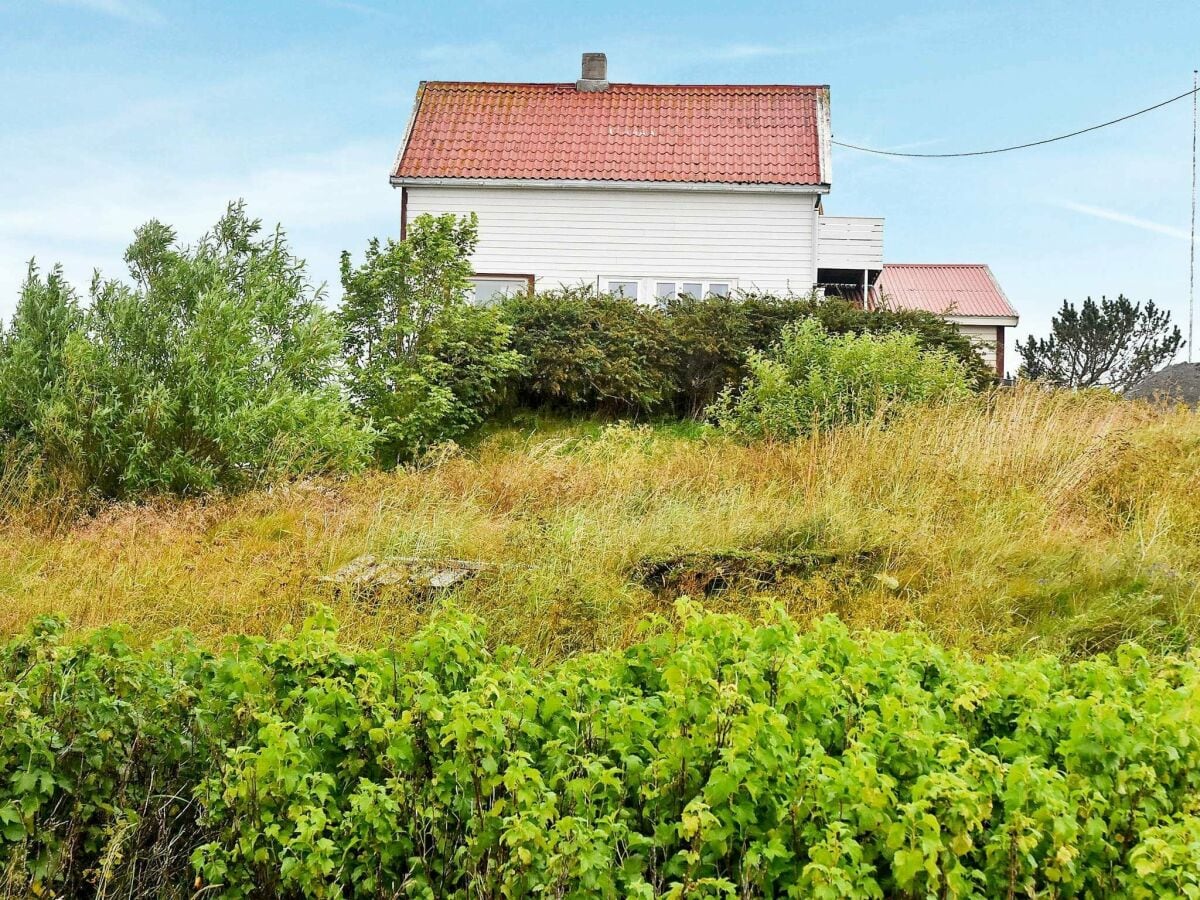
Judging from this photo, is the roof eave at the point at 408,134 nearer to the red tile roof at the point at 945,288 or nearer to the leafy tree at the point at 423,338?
the leafy tree at the point at 423,338

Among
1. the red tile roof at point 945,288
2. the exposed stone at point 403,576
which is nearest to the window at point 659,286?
the red tile roof at point 945,288

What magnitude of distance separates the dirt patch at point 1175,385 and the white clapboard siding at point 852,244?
23.9 ft

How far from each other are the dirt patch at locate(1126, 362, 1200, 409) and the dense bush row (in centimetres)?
240

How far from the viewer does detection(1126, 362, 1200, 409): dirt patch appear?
46.2 ft

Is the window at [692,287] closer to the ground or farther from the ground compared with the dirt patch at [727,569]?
farther from the ground

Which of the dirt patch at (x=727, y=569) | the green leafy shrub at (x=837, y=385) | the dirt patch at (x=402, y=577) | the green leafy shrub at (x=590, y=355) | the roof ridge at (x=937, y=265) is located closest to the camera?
the dirt patch at (x=402, y=577)

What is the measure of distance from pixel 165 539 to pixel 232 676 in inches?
171

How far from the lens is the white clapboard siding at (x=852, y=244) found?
72.8 feet

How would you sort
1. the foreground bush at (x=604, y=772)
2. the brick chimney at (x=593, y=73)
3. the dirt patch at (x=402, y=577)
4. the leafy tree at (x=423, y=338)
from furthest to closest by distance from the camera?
the brick chimney at (x=593, y=73), the leafy tree at (x=423, y=338), the dirt patch at (x=402, y=577), the foreground bush at (x=604, y=772)

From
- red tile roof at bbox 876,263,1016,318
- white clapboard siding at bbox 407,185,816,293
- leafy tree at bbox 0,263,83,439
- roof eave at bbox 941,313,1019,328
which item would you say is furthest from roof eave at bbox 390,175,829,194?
leafy tree at bbox 0,263,83,439

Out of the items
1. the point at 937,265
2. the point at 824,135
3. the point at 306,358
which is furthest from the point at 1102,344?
the point at 306,358

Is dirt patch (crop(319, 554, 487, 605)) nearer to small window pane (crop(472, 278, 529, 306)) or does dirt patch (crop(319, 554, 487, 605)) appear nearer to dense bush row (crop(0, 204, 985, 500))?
dense bush row (crop(0, 204, 985, 500))

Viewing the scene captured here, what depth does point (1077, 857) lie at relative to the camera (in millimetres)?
2977

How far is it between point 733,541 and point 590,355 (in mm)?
7519
